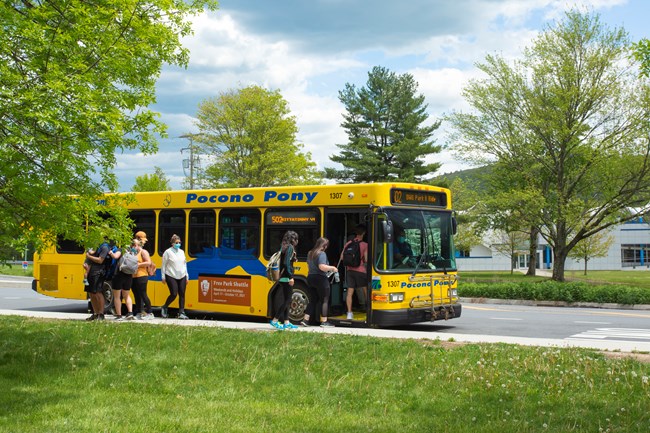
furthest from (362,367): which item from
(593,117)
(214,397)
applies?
(593,117)

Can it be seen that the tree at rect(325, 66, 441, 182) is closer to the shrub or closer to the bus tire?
the shrub

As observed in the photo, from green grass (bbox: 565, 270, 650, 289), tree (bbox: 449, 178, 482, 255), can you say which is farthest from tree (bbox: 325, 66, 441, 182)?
green grass (bbox: 565, 270, 650, 289)

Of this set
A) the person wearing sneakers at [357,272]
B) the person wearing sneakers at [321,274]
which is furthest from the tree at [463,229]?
the person wearing sneakers at [321,274]

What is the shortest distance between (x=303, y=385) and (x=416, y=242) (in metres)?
5.98

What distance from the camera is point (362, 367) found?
8672 mm

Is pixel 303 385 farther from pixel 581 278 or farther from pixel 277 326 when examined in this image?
pixel 581 278

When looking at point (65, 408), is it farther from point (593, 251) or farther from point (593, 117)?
point (593, 251)

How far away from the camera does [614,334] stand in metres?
13.6

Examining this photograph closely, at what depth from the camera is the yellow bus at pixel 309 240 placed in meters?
12.9

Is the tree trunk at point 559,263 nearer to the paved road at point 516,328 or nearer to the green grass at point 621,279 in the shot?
the green grass at point 621,279

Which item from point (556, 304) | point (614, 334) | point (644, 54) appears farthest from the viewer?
point (556, 304)

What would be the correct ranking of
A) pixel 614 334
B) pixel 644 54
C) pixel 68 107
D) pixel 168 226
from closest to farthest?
pixel 68 107 → pixel 644 54 → pixel 614 334 → pixel 168 226

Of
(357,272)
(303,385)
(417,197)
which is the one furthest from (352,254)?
(303,385)

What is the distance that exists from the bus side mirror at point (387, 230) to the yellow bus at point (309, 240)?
0.02 meters
